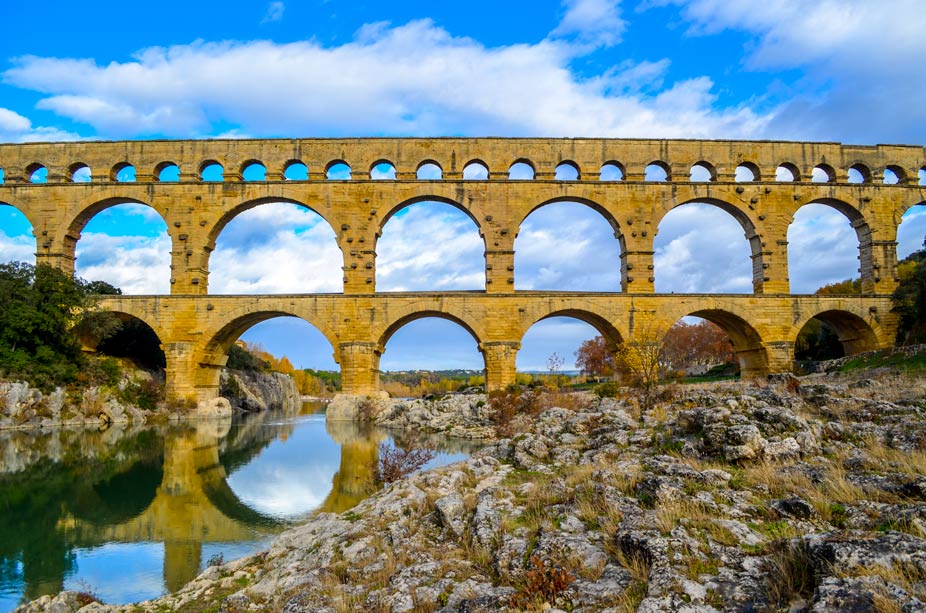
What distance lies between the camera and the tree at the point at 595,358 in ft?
146

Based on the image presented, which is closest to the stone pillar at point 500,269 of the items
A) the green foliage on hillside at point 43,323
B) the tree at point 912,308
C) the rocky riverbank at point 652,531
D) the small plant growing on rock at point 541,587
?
the green foliage on hillside at point 43,323

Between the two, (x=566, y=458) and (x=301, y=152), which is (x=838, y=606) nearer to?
(x=566, y=458)

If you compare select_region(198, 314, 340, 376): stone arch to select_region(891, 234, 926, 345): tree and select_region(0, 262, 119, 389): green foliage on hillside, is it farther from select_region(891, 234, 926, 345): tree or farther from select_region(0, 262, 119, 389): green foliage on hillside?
select_region(891, 234, 926, 345): tree

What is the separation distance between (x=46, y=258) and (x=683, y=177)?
2893 cm

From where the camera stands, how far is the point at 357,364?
23688 mm

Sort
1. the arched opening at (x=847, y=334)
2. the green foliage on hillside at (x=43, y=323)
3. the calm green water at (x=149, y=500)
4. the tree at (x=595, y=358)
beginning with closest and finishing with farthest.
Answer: the calm green water at (x=149, y=500)
the green foliage on hillside at (x=43, y=323)
the arched opening at (x=847, y=334)
the tree at (x=595, y=358)

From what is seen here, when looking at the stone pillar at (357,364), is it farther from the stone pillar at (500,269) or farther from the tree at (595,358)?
the tree at (595,358)

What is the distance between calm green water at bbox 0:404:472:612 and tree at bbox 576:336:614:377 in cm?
2732

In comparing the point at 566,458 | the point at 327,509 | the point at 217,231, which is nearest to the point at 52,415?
the point at 217,231

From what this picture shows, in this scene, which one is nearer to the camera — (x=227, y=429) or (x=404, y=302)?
(x=227, y=429)

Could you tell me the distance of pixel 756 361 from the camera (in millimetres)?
24891

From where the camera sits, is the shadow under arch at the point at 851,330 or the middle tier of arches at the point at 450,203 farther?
the middle tier of arches at the point at 450,203

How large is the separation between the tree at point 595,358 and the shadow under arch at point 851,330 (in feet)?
45.3

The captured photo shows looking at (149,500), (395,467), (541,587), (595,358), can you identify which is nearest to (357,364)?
(149,500)
